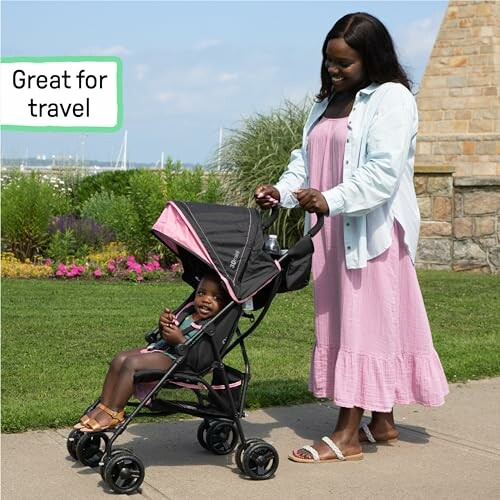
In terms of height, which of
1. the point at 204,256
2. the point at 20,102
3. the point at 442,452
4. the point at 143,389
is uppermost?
the point at 20,102

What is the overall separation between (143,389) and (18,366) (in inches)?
110

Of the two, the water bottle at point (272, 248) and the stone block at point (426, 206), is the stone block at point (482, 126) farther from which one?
the water bottle at point (272, 248)

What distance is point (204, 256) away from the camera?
473 cm

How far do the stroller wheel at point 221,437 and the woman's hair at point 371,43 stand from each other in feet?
6.22

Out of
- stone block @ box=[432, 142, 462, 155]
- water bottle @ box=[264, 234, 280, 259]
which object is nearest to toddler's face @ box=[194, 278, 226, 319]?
water bottle @ box=[264, 234, 280, 259]

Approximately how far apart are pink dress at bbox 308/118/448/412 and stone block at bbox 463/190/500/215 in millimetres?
9674

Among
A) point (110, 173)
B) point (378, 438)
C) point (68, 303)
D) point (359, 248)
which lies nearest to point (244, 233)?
point (359, 248)

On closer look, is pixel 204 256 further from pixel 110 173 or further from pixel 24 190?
pixel 110 173

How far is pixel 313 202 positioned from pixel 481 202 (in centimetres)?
1039

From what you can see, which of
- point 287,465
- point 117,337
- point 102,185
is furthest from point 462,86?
point 287,465

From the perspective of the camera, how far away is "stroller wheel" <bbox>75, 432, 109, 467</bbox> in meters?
4.81

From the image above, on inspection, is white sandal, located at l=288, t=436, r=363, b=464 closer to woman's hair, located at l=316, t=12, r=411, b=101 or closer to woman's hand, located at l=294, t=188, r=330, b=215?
woman's hand, located at l=294, t=188, r=330, b=215

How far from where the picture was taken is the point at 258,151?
15.7m

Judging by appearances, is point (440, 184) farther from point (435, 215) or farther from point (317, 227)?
point (317, 227)
